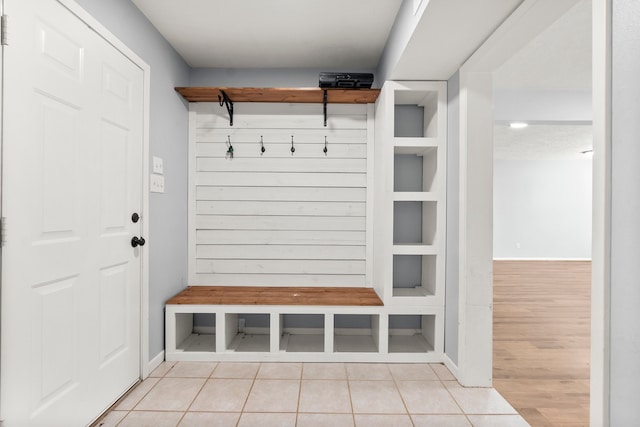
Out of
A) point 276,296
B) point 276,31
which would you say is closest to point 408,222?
point 276,296

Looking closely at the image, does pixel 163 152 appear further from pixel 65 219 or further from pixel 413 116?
pixel 413 116

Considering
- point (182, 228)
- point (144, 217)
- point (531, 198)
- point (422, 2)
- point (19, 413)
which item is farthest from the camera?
point (531, 198)

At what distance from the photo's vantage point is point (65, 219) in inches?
63.0

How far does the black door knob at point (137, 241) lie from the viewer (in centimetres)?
213

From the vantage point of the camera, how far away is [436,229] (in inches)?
101

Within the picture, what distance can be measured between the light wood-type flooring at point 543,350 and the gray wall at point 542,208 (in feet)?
10.5

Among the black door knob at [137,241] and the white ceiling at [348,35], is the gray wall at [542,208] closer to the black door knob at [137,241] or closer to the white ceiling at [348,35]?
the white ceiling at [348,35]

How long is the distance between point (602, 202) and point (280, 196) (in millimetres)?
2386

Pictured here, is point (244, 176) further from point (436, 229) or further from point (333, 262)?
point (436, 229)

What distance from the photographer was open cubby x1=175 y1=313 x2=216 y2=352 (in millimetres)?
2699

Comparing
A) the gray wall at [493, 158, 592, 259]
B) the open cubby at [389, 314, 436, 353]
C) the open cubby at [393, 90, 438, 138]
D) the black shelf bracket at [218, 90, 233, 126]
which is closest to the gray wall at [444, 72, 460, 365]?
the open cubby at [389, 314, 436, 353]

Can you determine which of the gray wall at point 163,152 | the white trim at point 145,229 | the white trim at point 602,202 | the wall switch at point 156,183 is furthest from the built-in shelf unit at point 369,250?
the white trim at point 602,202

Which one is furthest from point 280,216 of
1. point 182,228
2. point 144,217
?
point 144,217

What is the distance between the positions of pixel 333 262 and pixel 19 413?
2.17 metres
